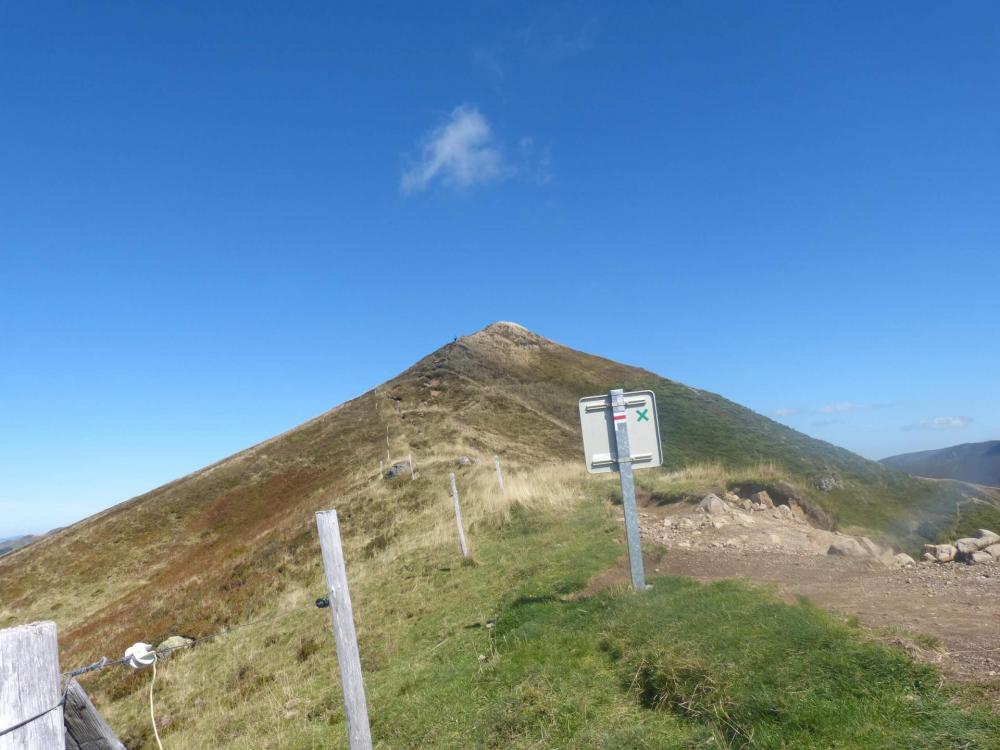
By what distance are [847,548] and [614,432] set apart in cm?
596

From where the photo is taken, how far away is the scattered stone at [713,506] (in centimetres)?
1344

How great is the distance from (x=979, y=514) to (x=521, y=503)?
2056cm

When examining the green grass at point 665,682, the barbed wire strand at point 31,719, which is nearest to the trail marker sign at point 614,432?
the green grass at point 665,682

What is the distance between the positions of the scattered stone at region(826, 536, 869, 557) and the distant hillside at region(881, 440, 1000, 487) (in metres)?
52.6

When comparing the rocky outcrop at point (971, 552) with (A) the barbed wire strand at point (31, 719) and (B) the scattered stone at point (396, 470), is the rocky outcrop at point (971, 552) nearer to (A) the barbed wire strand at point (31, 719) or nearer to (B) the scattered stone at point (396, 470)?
(A) the barbed wire strand at point (31, 719)

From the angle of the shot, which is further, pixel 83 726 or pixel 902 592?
pixel 902 592

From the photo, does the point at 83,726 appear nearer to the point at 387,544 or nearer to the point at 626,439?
the point at 626,439

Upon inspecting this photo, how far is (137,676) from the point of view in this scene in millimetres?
14242

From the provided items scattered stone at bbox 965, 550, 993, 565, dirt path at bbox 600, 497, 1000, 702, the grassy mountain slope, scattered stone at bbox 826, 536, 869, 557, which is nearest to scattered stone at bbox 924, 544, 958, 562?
scattered stone at bbox 965, 550, 993, 565

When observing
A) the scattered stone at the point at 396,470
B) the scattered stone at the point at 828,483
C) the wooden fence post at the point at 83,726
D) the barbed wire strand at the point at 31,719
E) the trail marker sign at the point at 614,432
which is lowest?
the scattered stone at the point at 828,483

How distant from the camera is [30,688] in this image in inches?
86.7

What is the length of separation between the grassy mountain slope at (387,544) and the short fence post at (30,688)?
168 inches

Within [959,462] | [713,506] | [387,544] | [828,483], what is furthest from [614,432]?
[959,462]

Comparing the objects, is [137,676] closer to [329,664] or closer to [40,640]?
[329,664]
